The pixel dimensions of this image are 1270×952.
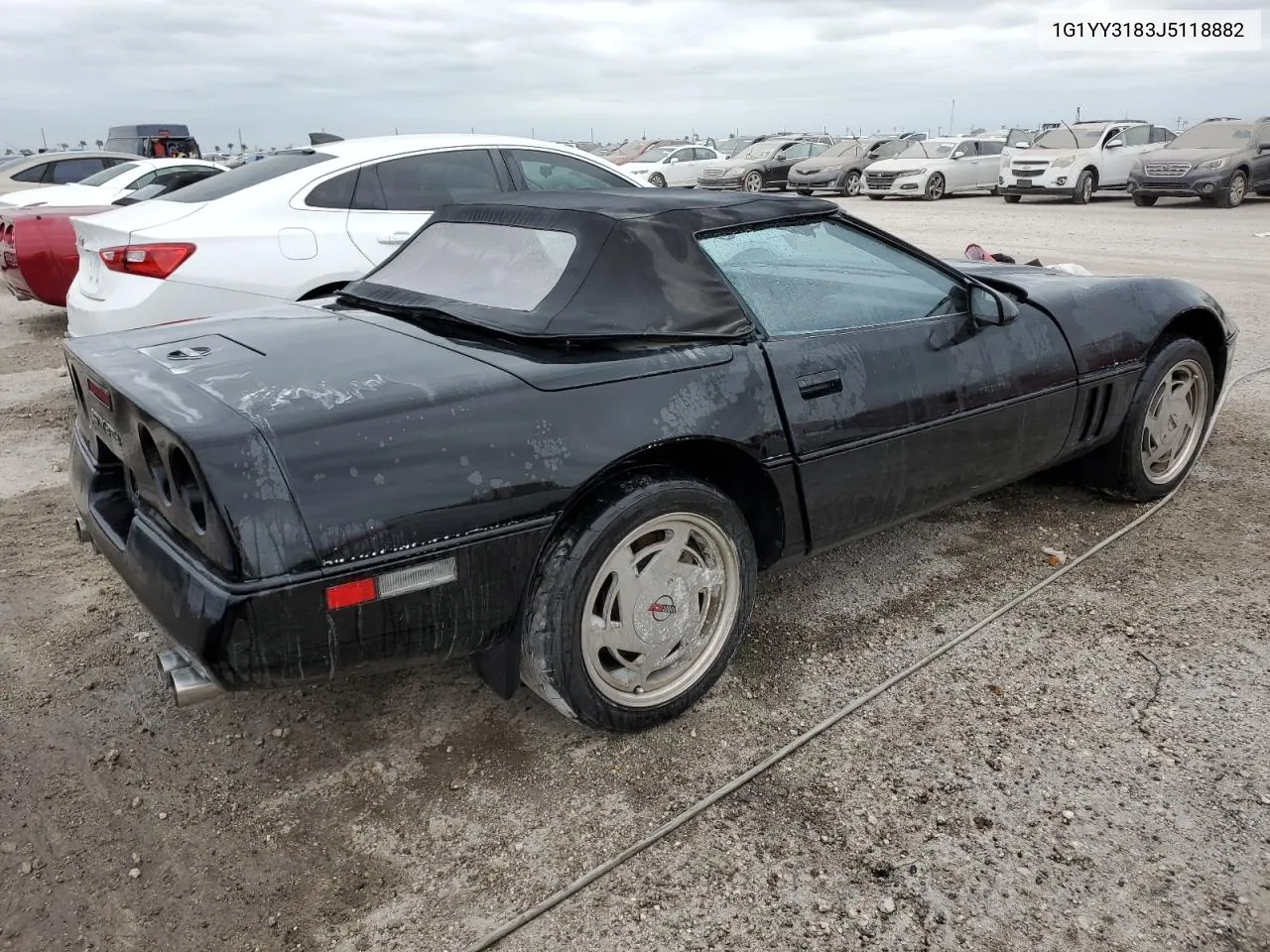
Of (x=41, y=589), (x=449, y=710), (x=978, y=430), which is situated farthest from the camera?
(x=41, y=589)

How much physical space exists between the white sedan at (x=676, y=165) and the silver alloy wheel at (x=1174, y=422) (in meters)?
21.6

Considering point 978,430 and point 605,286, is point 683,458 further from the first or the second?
point 978,430

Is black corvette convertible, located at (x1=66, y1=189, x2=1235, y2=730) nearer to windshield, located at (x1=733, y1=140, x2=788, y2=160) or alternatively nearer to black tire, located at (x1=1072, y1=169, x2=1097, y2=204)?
black tire, located at (x1=1072, y1=169, x2=1097, y2=204)

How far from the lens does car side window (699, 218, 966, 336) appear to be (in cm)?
298

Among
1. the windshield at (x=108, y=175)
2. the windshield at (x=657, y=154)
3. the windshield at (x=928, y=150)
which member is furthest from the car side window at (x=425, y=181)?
the windshield at (x=657, y=154)

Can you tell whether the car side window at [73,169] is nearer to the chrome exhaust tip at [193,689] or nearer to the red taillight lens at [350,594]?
the chrome exhaust tip at [193,689]


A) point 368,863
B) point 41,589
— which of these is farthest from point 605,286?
point 41,589

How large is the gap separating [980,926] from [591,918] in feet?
2.71

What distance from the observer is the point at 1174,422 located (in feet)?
14.0

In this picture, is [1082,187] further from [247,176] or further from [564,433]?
[564,433]

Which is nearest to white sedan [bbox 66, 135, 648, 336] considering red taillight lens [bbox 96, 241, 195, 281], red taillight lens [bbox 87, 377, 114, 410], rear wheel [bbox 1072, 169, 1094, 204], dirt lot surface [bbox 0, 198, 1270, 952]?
red taillight lens [bbox 96, 241, 195, 281]

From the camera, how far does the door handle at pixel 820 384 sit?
9.42 ft

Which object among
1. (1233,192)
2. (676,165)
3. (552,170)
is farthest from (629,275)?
(676,165)

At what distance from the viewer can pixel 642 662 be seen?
2.69 m
